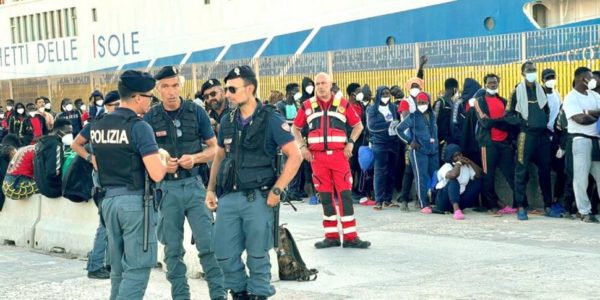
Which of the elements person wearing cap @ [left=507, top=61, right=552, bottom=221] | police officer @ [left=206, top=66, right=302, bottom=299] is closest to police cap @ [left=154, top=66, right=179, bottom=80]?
police officer @ [left=206, top=66, right=302, bottom=299]

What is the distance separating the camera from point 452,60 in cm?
1747

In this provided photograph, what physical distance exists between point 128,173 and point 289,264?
2477 mm

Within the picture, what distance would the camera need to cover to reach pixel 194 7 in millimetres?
38750

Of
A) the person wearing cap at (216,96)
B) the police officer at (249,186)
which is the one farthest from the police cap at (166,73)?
the person wearing cap at (216,96)

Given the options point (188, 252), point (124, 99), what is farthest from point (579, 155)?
point (124, 99)

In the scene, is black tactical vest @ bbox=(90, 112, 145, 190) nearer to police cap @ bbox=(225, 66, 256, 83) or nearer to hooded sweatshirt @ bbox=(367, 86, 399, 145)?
police cap @ bbox=(225, 66, 256, 83)

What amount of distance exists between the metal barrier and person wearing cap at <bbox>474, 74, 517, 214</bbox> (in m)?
2.83

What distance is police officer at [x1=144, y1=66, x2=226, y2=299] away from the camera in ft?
26.5

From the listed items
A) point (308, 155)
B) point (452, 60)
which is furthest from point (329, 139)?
point (452, 60)

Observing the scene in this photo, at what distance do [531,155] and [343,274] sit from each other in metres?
4.40

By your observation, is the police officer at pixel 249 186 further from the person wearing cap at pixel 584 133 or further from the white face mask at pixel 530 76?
the white face mask at pixel 530 76

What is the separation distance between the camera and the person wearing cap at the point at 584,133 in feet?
40.1

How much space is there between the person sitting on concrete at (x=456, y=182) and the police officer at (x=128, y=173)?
22.4ft

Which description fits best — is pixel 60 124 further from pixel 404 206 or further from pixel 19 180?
pixel 404 206
